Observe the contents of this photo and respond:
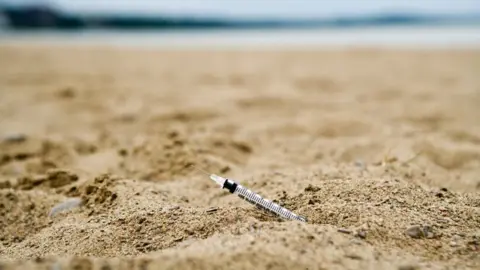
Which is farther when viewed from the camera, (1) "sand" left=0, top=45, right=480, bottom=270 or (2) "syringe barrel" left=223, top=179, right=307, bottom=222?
(2) "syringe barrel" left=223, top=179, right=307, bottom=222

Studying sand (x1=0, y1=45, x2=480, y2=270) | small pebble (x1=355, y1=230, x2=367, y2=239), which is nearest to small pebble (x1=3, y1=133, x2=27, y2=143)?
sand (x1=0, y1=45, x2=480, y2=270)

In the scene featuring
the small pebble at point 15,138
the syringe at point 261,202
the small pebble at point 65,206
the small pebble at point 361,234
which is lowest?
the small pebble at point 15,138

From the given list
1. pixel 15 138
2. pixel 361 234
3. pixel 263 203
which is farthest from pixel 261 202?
pixel 15 138

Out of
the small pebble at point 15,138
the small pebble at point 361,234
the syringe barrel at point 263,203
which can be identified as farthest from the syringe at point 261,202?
the small pebble at point 15,138

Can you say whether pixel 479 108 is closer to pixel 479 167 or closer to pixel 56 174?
pixel 479 167

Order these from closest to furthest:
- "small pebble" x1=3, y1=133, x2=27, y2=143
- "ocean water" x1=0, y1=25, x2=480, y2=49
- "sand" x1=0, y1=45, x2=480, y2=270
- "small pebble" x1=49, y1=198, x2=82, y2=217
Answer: "sand" x1=0, y1=45, x2=480, y2=270 → "small pebble" x1=49, y1=198, x2=82, y2=217 → "small pebble" x1=3, y1=133, x2=27, y2=143 → "ocean water" x1=0, y1=25, x2=480, y2=49

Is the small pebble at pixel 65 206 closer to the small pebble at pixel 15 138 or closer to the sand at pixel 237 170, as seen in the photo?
the sand at pixel 237 170

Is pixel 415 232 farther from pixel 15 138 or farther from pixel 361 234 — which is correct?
pixel 15 138

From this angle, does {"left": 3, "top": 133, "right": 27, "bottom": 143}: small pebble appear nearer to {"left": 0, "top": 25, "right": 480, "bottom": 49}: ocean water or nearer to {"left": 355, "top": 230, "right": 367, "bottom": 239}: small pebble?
{"left": 355, "top": 230, "right": 367, "bottom": 239}: small pebble

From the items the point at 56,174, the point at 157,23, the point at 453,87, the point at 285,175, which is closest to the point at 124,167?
the point at 56,174
